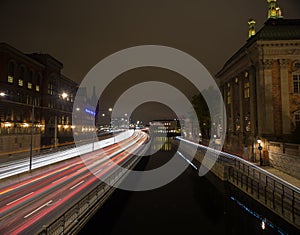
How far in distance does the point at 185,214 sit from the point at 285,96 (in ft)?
74.4

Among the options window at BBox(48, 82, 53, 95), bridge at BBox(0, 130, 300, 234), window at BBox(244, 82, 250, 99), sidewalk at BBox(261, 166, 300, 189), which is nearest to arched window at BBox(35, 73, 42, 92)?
window at BBox(48, 82, 53, 95)

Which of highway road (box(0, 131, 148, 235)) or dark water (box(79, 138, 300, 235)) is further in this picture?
dark water (box(79, 138, 300, 235))

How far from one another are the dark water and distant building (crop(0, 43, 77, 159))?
21690mm

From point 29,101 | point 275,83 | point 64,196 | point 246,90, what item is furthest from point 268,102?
point 29,101

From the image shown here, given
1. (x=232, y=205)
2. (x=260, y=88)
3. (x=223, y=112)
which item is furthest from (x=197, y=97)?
(x=232, y=205)

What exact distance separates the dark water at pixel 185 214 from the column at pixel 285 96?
42.0ft

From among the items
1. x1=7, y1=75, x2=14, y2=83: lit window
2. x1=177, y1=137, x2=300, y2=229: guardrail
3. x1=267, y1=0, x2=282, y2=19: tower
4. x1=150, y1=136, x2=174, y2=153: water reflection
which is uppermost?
x1=267, y1=0, x2=282, y2=19: tower

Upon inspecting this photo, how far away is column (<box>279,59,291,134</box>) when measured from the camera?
103ft

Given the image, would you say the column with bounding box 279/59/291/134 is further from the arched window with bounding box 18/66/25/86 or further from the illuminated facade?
the arched window with bounding box 18/66/25/86

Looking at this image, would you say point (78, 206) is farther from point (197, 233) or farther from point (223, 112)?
point (223, 112)

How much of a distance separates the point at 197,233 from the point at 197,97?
47.7 m

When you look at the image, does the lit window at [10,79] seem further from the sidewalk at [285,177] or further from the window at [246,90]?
the sidewalk at [285,177]

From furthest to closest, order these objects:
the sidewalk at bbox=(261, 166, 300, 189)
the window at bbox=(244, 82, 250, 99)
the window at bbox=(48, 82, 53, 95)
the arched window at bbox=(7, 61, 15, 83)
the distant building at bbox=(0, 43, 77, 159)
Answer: the window at bbox=(48, 82, 53, 95)
the arched window at bbox=(7, 61, 15, 83)
the distant building at bbox=(0, 43, 77, 159)
the window at bbox=(244, 82, 250, 99)
the sidewalk at bbox=(261, 166, 300, 189)

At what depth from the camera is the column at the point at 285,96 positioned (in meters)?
31.4
